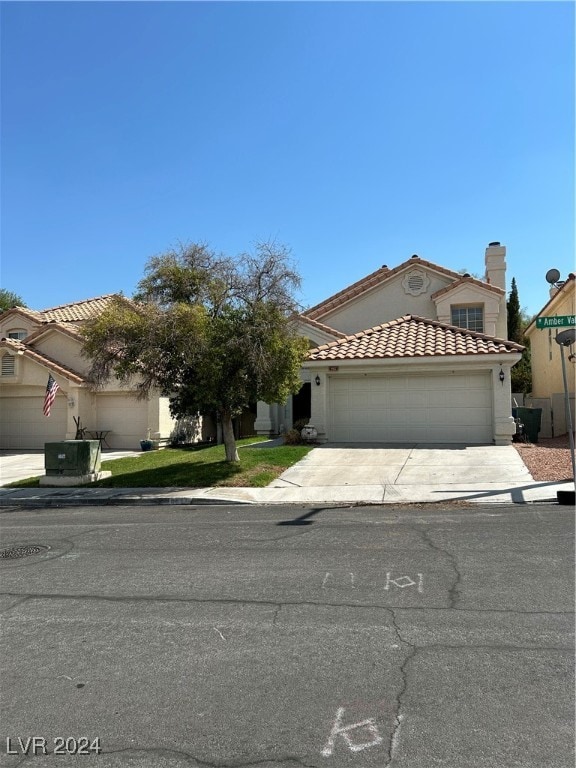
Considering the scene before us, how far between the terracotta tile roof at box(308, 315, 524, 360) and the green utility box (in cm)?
804

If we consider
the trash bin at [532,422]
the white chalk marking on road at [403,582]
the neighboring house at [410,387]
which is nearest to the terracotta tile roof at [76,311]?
the neighboring house at [410,387]

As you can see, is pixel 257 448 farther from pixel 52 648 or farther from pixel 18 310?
pixel 18 310

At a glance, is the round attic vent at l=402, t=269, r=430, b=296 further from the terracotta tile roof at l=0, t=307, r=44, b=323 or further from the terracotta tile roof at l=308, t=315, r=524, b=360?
the terracotta tile roof at l=0, t=307, r=44, b=323

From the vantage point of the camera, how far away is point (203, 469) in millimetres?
15016

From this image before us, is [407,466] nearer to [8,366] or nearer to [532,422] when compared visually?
[532,422]

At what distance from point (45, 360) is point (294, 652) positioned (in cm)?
2284

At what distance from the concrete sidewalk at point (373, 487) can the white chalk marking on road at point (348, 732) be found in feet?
25.2

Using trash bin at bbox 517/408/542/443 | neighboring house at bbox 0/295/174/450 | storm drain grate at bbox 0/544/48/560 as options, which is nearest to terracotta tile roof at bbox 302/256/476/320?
trash bin at bbox 517/408/542/443

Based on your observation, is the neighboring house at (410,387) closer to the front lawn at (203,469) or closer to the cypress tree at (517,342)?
the front lawn at (203,469)

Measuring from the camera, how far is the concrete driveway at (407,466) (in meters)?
12.9

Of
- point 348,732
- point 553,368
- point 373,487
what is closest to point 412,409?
point 373,487

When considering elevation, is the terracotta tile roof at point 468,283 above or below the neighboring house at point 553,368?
above

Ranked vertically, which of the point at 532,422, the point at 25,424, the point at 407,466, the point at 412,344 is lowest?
the point at 407,466

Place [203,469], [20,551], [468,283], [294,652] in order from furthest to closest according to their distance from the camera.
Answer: [468,283], [203,469], [20,551], [294,652]
